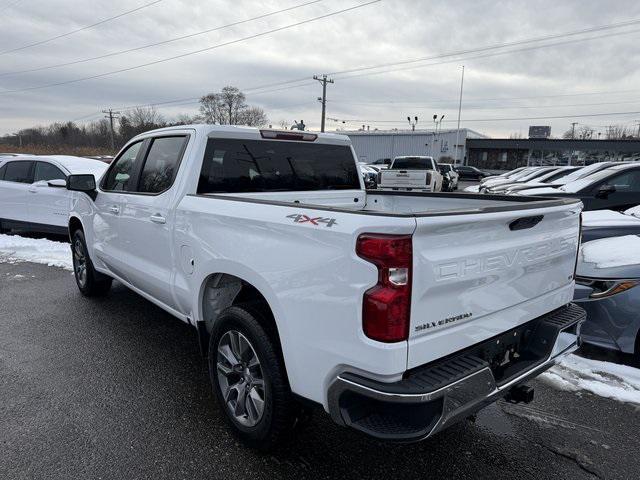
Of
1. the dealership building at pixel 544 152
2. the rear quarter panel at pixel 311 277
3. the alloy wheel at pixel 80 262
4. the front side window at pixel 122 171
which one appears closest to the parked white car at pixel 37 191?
the alloy wheel at pixel 80 262

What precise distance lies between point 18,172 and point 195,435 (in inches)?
378

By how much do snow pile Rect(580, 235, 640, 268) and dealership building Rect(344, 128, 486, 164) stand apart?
54.6m

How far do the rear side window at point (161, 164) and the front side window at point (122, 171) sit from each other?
13.4 inches

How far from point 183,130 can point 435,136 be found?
59172mm

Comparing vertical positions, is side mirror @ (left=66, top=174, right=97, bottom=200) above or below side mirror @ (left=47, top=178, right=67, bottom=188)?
above

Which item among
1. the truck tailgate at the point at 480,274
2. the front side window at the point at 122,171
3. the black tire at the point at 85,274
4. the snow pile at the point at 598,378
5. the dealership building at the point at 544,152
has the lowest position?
the snow pile at the point at 598,378

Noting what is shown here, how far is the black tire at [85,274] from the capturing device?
18.3 feet

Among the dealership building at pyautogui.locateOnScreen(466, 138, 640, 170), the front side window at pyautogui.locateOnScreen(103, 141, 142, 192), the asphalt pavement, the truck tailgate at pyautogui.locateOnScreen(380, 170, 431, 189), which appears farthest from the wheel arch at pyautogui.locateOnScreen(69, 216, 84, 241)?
the dealership building at pyautogui.locateOnScreen(466, 138, 640, 170)

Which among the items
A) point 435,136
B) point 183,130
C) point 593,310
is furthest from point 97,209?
point 435,136

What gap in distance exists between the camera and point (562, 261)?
2.89 meters

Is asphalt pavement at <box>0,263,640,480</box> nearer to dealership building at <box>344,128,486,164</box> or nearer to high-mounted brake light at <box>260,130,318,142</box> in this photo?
high-mounted brake light at <box>260,130,318,142</box>

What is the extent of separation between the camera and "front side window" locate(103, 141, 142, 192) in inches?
174

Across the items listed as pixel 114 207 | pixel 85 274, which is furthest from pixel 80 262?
pixel 114 207

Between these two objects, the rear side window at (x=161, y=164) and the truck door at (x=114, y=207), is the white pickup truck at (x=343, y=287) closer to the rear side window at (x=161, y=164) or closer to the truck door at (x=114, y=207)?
the rear side window at (x=161, y=164)
